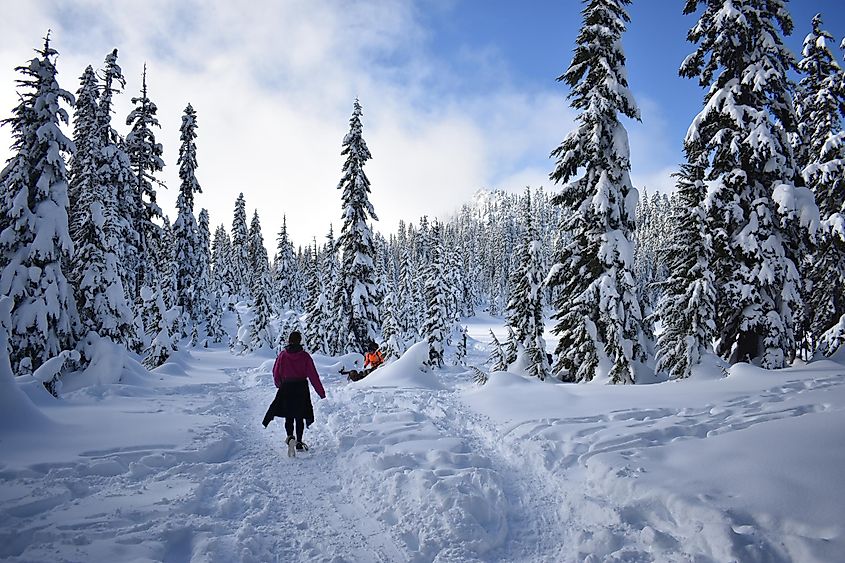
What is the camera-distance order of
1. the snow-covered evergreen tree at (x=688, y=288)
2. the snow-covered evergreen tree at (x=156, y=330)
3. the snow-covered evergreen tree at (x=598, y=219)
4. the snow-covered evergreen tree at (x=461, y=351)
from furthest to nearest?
the snow-covered evergreen tree at (x=461, y=351) → the snow-covered evergreen tree at (x=156, y=330) → the snow-covered evergreen tree at (x=688, y=288) → the snow-covered evergreen tree at (x=598, y=219)

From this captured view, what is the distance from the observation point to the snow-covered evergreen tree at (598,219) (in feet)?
43.2

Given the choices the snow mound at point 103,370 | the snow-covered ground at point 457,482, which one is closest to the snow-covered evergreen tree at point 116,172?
the snow mound at point 103,370

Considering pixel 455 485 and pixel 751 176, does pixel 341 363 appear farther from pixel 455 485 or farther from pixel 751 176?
pixel 751 176

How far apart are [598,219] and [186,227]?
27.9m

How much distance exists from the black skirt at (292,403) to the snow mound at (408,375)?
5263 millimetres

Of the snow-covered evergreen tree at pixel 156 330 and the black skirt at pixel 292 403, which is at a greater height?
the snow-covered evergreen tree at pixel 156 330

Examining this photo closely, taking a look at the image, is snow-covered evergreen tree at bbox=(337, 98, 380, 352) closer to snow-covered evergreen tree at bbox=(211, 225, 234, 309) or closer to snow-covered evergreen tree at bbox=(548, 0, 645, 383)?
snow-covered evergreen tree at bbox=(548, 0, 645, 383)

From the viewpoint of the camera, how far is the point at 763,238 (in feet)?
41.0

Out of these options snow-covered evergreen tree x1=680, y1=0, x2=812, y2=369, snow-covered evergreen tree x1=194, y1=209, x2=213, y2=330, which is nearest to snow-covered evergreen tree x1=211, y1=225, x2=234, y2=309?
snow-covered evergreen tree x1=194, y1=209, x2=213, y2=330

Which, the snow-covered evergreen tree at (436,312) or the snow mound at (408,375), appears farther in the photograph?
the snow-covered evergreen tree at (436,312)

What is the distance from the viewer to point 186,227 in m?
30.5

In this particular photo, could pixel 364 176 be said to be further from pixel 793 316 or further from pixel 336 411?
pixel 793 316

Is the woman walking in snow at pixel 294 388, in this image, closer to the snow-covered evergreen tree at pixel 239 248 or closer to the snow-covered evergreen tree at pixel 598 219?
the snow-covered evergreen tree at pixel 598 219

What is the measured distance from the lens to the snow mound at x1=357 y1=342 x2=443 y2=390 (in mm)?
13617
